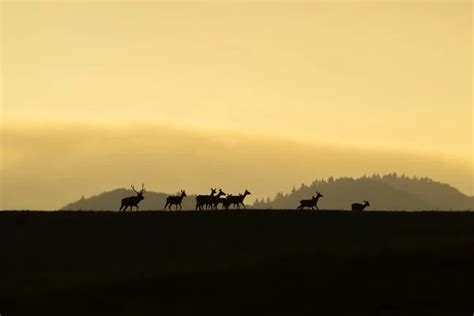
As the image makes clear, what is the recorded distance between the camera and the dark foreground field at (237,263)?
3538 centimetres

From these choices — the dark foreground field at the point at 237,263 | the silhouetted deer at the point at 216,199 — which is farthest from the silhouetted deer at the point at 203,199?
the dark foreground field at the point at 237,263

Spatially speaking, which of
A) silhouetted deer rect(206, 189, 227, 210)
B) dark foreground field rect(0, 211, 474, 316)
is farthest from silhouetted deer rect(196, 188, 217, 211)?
dark foreground field rect(0, 211, 474, 316)

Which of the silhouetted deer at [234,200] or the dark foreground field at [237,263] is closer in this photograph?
the dark foreground field at [237,263]

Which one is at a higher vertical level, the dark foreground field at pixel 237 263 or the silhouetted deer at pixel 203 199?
the silhouetted deer at pixel 203 199

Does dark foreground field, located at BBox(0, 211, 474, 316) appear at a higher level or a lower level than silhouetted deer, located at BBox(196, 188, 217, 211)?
lower

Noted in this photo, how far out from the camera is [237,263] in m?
43.2

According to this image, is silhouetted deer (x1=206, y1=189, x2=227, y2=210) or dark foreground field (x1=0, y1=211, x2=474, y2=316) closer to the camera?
dark foreground field (x1=0, y1=211, x2=474, y2=316)

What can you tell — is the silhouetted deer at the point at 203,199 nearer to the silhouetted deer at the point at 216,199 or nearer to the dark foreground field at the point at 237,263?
the silhouetted deer at the point at 216,199

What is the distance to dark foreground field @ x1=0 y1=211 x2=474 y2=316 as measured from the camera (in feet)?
116

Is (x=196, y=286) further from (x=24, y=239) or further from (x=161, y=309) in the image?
(x=24, y=239)

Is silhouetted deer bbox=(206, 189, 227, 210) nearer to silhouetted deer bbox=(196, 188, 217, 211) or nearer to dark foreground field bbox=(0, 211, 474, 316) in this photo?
silhouetted deer bbox=(196, 188, 217, 211)

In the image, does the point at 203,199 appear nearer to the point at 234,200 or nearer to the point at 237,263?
the point at 234,200

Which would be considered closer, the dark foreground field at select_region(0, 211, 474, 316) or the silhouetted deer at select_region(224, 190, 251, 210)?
the dark foreground field at select_region(0, 211, 474, 316)

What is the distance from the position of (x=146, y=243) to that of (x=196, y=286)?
1583 centimetres
